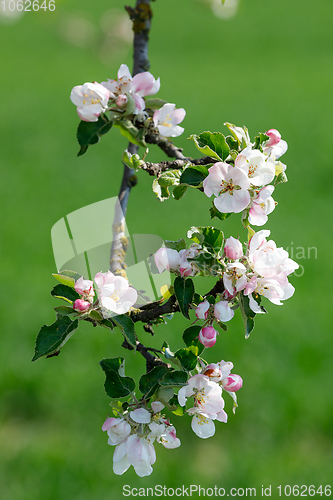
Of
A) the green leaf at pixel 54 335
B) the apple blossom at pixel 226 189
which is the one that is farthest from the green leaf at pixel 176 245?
the green leaf at pixel 54 335

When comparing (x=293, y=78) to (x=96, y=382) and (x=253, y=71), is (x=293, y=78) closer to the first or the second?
(x=253, y=71)

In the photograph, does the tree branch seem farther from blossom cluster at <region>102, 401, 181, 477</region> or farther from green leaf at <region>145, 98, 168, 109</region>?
blossom cluster at <region>102, 401, 181, 477</region>

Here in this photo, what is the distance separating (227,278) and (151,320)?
23cm

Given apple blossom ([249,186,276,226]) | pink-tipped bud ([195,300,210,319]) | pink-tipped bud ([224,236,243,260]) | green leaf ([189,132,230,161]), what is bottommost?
pink-tipped bud ([195,300,210,319])

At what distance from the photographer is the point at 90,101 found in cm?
105

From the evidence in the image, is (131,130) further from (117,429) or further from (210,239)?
(117,429)

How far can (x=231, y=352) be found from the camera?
4.23m

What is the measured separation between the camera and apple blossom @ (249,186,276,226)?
0.84m

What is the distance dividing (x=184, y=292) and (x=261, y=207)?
0.68 feet

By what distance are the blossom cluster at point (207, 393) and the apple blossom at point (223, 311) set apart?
108 mm

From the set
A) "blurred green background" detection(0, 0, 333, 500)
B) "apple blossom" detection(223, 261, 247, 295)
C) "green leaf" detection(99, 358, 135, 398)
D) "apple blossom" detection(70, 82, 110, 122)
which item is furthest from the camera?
"blurred green background" detection(0, 0, 333, 500)

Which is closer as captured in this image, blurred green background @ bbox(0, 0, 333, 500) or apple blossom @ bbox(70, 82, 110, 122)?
apple blossom @ bbox(70, 82, 110, 122)

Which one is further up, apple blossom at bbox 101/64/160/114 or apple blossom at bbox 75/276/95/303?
apple blossom at bbox 101/64/160/114

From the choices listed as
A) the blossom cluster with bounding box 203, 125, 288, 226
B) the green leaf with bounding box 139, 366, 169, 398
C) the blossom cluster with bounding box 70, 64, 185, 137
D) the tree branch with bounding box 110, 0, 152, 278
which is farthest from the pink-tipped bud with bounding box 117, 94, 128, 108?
the green leaf with bounding box 139, 366, 169, 398
